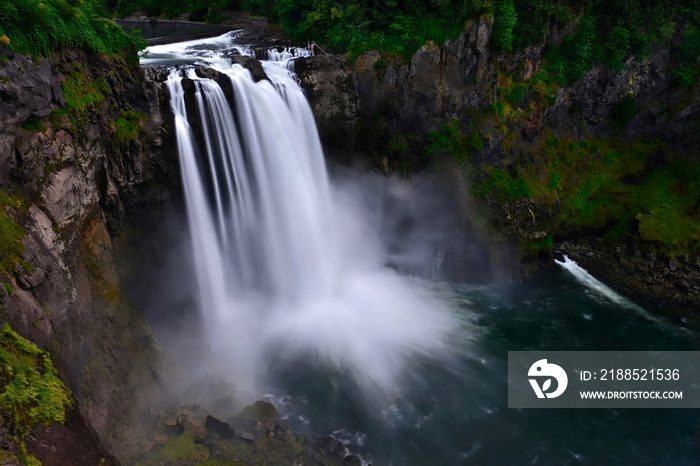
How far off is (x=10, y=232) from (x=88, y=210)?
116 inches

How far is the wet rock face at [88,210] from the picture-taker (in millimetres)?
10523

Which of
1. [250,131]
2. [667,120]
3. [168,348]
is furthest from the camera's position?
[667,120]

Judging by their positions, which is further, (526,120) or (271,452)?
(526,120)

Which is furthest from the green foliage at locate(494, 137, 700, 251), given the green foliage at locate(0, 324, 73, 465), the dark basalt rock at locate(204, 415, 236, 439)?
the green foliage at locate(0, 324, 73, 465)

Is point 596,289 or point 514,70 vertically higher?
point 514,70

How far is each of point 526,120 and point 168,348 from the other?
20008 millimetres

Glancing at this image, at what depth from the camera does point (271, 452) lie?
12.0 meters

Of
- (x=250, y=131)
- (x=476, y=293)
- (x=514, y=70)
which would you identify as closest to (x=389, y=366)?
(x=476, y=293)

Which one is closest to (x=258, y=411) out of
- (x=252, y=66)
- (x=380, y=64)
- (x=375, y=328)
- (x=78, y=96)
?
(x=375, y=328)

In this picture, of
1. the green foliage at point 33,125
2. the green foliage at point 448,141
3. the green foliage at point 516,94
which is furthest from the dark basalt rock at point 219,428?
the green foliage at point 516,94

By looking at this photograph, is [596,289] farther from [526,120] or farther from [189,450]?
[189,450]

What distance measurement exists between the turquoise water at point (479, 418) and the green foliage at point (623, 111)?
1269 centimetres

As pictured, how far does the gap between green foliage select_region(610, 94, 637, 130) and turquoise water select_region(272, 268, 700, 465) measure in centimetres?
1269

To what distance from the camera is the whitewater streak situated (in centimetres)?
1616
